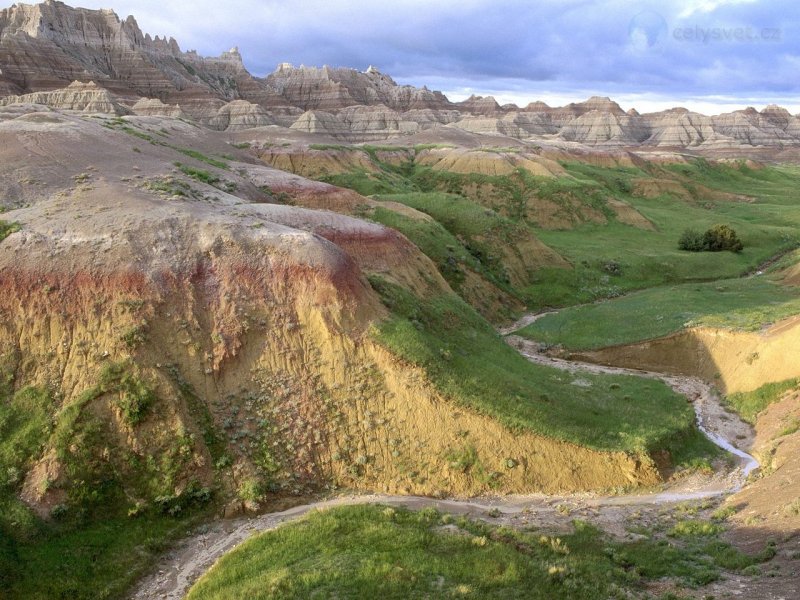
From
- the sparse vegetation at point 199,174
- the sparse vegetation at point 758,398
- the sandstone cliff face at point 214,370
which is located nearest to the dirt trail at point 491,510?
the sandstone cliff face at point 214,370

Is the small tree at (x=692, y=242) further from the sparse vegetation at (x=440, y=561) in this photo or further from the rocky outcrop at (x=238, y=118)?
the rocky outcrop at (x=238, y=118)

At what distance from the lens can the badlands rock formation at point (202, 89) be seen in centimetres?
10888

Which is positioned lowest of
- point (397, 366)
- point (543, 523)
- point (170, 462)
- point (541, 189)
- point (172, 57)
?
point (543, 523)

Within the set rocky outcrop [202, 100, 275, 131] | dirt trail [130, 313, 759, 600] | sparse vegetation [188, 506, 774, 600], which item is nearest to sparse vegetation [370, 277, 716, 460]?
dirt trail [130, 313, 759, 600]

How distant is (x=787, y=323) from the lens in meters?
33.9

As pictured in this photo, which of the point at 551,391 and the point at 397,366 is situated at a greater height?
the point at 397,366

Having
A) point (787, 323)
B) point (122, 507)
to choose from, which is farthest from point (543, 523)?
point (787, 323)

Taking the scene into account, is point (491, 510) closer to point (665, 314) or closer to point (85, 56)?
point (665, 314)

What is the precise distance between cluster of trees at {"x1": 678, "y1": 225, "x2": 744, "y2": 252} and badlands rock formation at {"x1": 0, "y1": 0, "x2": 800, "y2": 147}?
264 feet

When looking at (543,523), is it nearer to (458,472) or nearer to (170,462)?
(458,472)

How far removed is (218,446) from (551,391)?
584 inches

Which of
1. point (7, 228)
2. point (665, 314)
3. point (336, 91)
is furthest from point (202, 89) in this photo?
point (665, 314)

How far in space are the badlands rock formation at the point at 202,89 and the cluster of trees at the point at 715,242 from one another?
8045 cm

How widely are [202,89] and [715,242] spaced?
112025 mm
